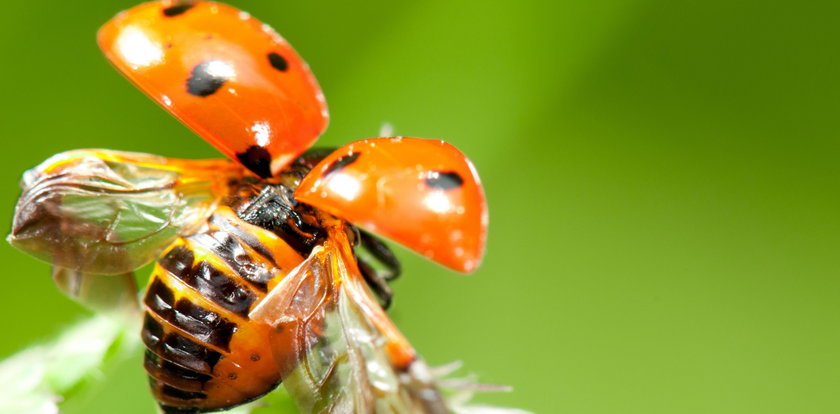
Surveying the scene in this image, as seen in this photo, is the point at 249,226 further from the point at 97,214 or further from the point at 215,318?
the point at 97,214

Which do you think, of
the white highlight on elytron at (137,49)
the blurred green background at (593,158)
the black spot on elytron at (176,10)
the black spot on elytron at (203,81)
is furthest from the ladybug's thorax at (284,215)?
the blurred green background at (593,158)

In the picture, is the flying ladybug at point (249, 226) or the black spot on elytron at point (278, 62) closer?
the flying ladybug at point (249, 226)

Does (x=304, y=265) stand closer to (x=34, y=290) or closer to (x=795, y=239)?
(x=34, y=290)

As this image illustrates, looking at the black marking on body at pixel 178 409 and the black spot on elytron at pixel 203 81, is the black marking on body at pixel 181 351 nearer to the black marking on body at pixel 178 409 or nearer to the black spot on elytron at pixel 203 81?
the black marking on body at pixel 178 409

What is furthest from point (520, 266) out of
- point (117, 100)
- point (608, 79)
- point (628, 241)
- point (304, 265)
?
point (304, 265)

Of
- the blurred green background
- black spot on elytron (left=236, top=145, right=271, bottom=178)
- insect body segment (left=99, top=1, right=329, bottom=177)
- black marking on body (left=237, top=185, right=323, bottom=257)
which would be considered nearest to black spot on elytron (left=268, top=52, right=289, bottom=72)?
insect body segment (left=99, top=1, right=329, bottom=177)

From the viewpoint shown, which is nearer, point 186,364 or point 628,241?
point 186,364
